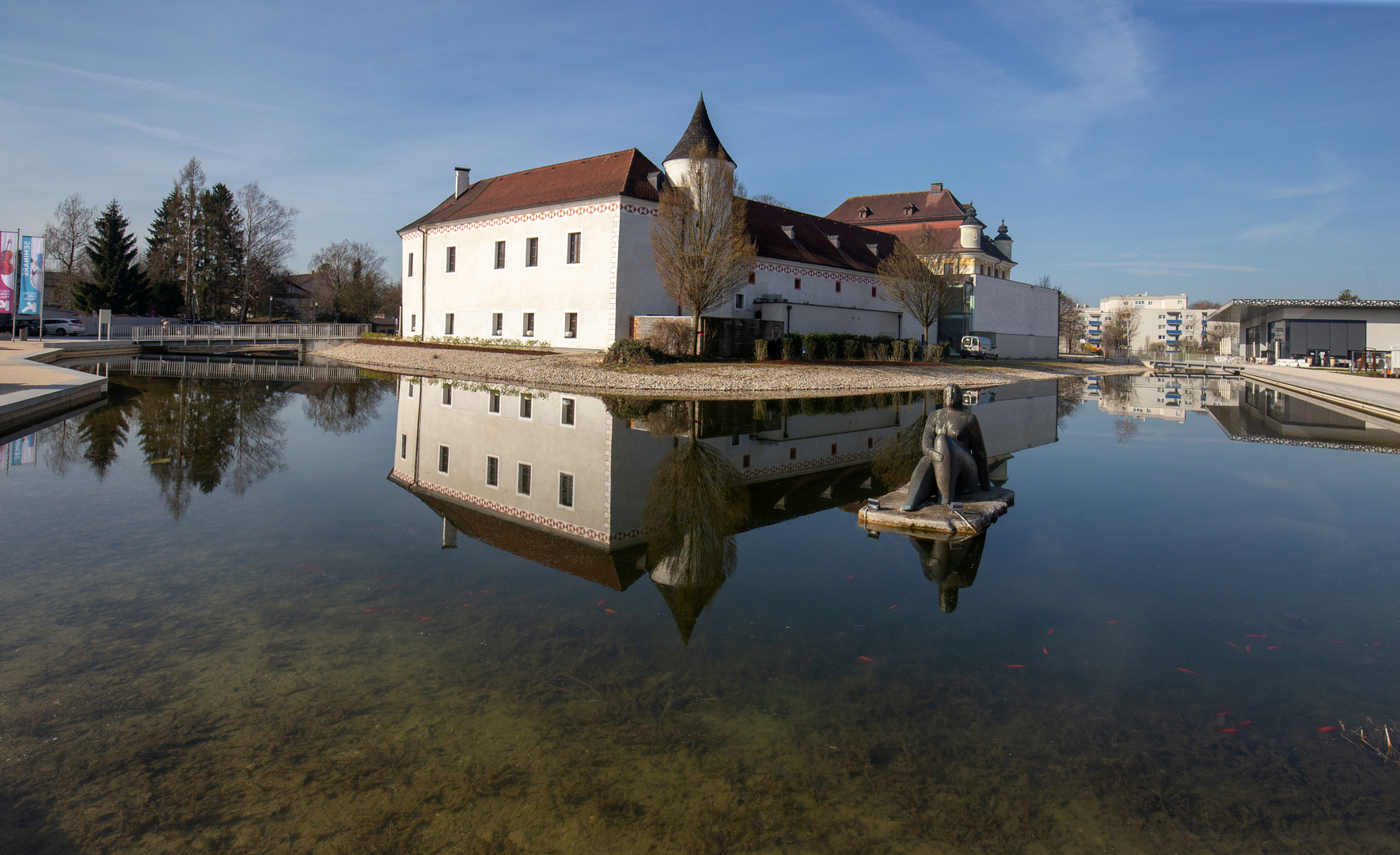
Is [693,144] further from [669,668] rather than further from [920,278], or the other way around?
[669,668]

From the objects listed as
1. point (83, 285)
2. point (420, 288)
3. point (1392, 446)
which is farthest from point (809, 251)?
point (83, 285)

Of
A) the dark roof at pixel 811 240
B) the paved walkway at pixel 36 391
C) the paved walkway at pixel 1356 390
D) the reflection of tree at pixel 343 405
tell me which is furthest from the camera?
the dark roof at pixel 811 240

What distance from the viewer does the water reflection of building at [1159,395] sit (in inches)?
887

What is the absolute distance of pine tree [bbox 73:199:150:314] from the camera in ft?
177

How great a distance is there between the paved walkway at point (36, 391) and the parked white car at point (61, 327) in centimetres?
2670

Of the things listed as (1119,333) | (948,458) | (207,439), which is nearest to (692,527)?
(948,458)

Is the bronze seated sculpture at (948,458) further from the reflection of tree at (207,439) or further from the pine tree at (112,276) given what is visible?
the pine tree at (112,276)

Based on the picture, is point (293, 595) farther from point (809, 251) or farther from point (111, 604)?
point (809, 251)

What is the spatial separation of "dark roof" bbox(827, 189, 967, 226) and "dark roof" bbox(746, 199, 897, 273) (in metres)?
13.6

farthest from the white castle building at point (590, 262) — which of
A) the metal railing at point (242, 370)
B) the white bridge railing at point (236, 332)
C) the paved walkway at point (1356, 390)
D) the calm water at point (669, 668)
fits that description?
the calm water at point (669, 668)

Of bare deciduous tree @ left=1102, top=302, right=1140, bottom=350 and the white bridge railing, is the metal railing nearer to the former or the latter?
the white bridge railing

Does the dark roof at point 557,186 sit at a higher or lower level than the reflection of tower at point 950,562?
higher

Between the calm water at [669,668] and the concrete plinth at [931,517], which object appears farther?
the concrete plinth at [931,517]

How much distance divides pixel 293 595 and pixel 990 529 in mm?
6313
